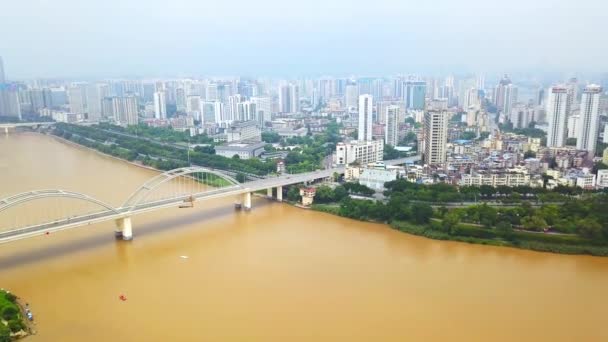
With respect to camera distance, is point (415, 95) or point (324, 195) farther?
point (415, 95)

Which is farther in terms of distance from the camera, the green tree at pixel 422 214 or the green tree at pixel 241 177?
the green tree at pixel 241 177

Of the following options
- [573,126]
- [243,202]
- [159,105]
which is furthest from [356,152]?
[159,105]

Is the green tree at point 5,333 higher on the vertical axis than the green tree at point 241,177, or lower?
higher

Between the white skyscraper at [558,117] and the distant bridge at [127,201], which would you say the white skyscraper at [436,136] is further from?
the white skyscraper at [558,117]

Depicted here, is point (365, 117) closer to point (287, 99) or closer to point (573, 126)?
point (573, 126)

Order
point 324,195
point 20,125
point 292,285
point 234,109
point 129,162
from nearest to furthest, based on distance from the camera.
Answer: point 292,285
point 324,195
point 129,162
point 20,125
point 234,109

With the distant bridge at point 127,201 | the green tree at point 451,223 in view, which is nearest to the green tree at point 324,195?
the distant bridge at point 127,201

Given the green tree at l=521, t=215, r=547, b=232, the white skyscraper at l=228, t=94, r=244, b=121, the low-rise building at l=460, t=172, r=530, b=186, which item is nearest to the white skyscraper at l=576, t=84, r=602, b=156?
the low-rise building at l=460, t=172, r=530, b=186
